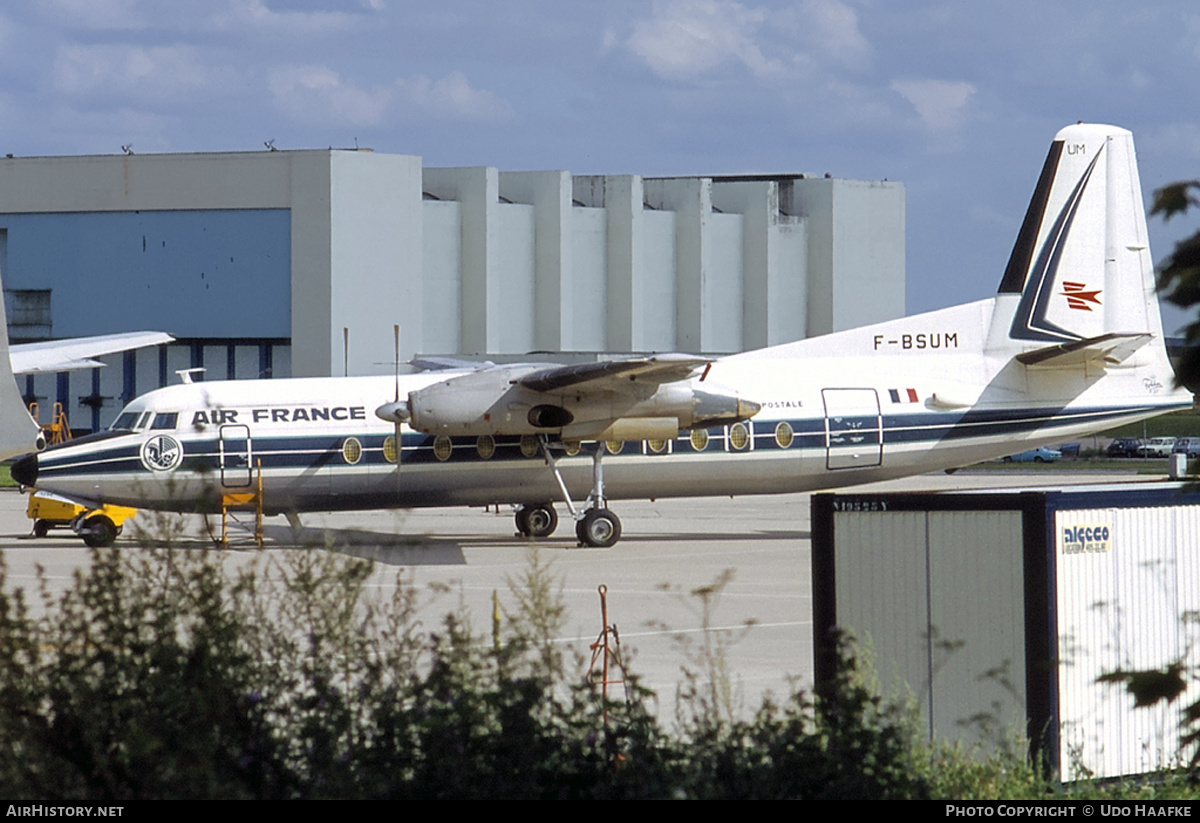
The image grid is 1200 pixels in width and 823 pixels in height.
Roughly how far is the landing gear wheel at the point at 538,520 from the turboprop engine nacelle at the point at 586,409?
9.73 ft

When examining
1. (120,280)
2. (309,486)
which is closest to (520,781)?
(309,486)

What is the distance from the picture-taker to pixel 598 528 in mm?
24578

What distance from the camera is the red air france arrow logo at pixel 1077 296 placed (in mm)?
25781

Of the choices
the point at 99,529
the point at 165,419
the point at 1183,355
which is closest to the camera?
the point at 1183,355

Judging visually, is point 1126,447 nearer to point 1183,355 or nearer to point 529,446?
point 529,446

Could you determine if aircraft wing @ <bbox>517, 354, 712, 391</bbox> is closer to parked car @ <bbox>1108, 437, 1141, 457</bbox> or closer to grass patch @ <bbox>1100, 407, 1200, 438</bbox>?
parked car @ <bbox>1108, 437, 1141, 457</bbox>

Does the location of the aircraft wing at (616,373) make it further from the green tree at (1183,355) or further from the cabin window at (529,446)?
the green tree at (1183,355)

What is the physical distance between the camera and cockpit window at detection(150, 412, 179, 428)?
23.6m

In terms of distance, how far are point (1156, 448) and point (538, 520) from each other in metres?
54.2

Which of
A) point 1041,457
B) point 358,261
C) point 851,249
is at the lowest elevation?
point 1041,457

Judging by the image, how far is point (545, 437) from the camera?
2444cm

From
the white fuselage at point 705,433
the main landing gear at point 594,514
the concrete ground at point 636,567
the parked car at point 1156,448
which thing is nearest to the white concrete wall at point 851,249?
the parked car at point 1156,448

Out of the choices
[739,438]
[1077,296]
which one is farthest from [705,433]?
[1077,296]

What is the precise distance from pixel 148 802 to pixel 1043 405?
21735mm
